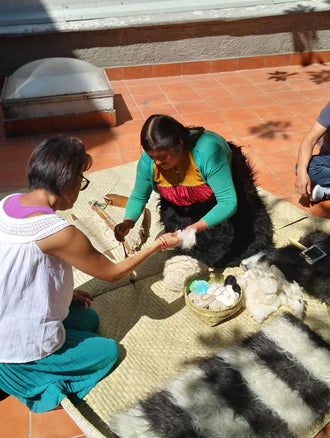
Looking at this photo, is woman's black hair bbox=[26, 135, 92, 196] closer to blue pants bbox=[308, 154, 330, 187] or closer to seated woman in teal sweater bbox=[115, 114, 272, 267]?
seated woman in teal sweater bbox=[115, 114, 272, 267]

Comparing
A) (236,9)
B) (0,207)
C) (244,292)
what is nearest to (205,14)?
(236,9)

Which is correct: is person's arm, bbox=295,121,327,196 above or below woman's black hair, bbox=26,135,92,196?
below

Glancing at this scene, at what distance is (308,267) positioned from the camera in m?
2.71

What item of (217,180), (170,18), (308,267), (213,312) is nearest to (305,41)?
(170,18)

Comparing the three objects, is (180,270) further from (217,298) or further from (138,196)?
(138,196)

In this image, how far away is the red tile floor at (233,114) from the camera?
13.5 ft

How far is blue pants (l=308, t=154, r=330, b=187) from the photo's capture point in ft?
11.1

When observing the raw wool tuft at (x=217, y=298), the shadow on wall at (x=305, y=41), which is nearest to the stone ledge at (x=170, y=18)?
the shadow on wall at (x=305, y=41)

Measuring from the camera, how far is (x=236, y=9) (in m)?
5.82

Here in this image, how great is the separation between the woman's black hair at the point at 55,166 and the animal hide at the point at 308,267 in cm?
155

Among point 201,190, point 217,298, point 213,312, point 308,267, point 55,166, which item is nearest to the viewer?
point 55,166

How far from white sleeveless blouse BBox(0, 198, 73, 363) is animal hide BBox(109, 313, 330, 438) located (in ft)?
1.61

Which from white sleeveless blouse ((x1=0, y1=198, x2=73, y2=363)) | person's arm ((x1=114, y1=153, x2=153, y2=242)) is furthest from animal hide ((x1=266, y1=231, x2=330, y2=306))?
white sleeveless blouse ((x1=0, y1=198, x2=73, y2=363))

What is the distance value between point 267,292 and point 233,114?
3.05 meters
